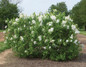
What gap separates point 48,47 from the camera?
6664mm

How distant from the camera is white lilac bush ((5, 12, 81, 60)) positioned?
6.60 meters

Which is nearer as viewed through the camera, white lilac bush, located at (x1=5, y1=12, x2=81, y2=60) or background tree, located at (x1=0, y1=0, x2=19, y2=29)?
white lilac bush, located at (x1=5, y1=12, x2=81, y2=60)

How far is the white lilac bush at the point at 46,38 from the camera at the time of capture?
6602mm

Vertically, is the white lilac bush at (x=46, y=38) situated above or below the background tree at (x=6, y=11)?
below

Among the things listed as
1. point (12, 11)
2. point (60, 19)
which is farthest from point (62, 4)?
point (60, 19)

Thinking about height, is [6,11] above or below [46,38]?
above

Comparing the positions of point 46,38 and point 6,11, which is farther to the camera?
point 6,11

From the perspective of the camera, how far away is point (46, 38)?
669cm

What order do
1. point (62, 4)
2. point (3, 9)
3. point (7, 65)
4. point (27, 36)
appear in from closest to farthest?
point (7, 65) → point (27, 36) → point (3, 9) → point (62, 4)

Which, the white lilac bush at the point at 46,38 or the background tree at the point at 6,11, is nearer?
the white lilac bush at the point at 46,38

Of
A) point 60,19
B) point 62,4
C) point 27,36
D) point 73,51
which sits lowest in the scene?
point 73,51

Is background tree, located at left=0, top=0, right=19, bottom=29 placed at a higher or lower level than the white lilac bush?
higher

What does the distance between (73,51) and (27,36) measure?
1795 millimetres

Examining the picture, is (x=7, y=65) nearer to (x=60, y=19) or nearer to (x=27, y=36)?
(x=27, y=36)
